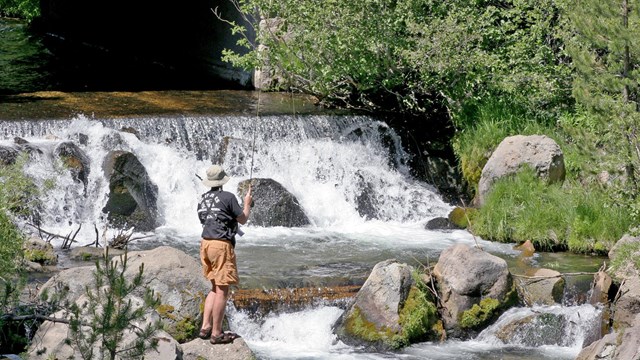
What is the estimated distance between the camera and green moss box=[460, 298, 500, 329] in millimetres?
11570

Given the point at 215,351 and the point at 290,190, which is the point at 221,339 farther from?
the point at 290,190

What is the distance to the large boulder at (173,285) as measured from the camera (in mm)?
10219

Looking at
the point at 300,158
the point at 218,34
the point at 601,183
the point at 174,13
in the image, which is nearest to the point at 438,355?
the point at 601,183

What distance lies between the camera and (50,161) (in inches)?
608

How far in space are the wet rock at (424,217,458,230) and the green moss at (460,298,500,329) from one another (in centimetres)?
432

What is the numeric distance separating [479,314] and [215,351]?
332cm

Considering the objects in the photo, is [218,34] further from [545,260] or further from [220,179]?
[220,179]

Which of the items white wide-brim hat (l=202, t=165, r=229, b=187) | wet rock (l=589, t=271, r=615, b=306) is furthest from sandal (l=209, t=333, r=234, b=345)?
wet rock (l=589, t=271, r=615, b=306)

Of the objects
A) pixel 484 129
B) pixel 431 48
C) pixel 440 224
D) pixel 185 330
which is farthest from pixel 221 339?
pixel 431 48

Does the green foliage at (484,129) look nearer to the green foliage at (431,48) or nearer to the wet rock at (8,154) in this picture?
the green foliage at (431,48)

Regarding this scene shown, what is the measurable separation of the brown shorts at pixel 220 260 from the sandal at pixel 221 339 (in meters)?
0.51

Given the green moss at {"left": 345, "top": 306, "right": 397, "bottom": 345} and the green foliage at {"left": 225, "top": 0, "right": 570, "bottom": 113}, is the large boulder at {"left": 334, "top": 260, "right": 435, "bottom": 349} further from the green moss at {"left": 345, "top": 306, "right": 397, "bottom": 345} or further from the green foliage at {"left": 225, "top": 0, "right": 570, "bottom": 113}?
the green foliage at {"left": 225, "top": 0, "right": 570, "bottom": 113}

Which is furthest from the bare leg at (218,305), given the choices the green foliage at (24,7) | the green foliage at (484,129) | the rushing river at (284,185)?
the green foliage at (24,7)

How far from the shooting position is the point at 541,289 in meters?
12.4
